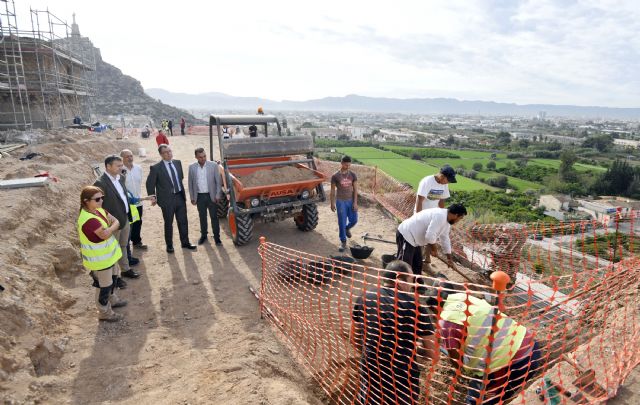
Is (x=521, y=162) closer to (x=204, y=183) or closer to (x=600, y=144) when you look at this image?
(x=600, y=144)

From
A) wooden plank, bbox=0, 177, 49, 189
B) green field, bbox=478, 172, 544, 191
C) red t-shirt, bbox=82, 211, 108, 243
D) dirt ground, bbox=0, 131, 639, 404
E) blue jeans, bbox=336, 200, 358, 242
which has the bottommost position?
green field, bbox=478, 172, 544, 191

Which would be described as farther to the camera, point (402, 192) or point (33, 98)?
point (33, 98)

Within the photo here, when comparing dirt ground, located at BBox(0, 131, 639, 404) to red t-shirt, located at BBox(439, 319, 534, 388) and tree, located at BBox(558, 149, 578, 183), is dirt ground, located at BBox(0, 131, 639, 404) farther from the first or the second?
tree, located at BBox(558, 149, 578, 183)

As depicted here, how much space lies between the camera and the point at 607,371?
2965mm

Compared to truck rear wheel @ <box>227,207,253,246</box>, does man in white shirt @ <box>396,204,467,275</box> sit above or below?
above

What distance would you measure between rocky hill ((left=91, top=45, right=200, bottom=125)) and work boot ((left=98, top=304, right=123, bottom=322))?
53328 mm

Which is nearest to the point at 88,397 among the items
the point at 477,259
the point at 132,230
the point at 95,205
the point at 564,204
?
the point at 95,205

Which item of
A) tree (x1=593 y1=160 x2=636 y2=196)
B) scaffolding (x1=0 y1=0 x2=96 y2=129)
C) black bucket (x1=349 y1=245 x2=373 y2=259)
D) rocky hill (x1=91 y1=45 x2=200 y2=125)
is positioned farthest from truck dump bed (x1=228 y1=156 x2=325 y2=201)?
tree (x1=593 y1=160 x2=636 y2=196)

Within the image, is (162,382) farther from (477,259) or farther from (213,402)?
(477,259)

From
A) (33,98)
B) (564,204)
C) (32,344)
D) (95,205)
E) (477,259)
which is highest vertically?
(33,98)

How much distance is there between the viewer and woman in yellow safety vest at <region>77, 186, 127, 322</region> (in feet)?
12.2

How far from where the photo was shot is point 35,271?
180 inches

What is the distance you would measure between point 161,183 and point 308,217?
2.77 meters

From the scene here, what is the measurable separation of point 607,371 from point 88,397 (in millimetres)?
4276
